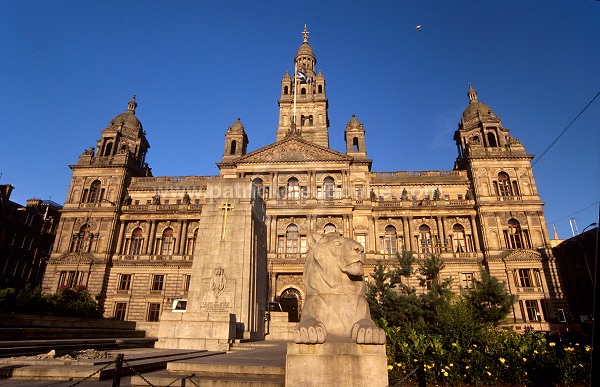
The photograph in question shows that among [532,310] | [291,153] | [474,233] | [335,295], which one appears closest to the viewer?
[335,295]

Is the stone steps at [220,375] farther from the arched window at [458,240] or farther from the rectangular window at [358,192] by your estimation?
the arched window at [458,240]

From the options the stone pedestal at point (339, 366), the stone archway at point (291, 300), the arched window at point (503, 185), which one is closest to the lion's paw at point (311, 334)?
the stone pedestal at point (339, 366)

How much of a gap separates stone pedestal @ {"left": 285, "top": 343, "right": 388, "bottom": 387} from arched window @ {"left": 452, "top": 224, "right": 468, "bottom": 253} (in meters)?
38.7

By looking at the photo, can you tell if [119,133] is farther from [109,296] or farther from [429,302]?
[429,302]

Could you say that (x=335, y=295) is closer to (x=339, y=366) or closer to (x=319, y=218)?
(x=339, y=366)

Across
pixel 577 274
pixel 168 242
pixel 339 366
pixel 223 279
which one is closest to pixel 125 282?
pixel 168 242

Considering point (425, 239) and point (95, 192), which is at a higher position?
point (95, 192)

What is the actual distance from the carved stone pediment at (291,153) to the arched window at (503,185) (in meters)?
18.7

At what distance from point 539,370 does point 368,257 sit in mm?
30410

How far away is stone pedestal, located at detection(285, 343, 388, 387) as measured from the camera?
5.34 m

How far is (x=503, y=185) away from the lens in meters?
41.6

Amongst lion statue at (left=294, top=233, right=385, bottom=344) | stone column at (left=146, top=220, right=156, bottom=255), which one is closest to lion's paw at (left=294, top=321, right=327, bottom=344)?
lion statue at (left=294, top=233, right=385, bottom=344)

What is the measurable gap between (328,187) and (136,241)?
25109 millimetres

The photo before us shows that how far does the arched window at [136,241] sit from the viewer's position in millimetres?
44406
